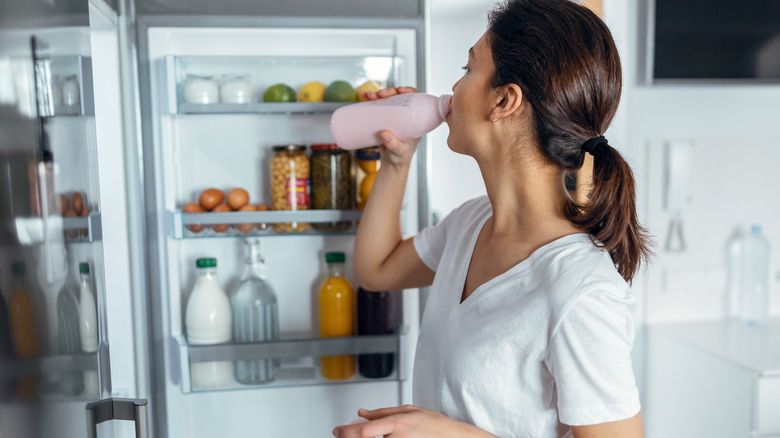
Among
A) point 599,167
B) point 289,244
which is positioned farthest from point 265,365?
point 599,167

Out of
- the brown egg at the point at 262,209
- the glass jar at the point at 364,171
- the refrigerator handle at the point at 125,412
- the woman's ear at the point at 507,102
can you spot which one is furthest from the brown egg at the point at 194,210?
the woman's ear at the point at 507,102

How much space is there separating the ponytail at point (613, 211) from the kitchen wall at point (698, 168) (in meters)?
1.00

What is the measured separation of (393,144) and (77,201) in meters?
0.60

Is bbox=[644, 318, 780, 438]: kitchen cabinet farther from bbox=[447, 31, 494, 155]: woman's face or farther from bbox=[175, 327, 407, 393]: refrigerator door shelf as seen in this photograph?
bbox=[447, 31, 494, 155]: woman's face

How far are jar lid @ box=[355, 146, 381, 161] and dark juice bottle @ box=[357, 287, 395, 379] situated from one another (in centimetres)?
29

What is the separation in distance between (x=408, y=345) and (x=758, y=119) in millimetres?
1471

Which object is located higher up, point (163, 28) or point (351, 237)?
point (163, 28)

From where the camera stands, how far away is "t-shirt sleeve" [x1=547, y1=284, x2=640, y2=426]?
2.53ft

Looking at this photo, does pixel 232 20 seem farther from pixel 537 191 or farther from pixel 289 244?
pixel 537 191

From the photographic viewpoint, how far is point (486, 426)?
0.90 meters

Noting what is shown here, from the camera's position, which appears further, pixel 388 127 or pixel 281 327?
pixel 281 327

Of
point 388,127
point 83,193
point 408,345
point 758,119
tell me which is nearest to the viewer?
point 83,193

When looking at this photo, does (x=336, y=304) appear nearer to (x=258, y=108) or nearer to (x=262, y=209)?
(x=262, y=209)

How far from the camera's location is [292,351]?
1.31 m
